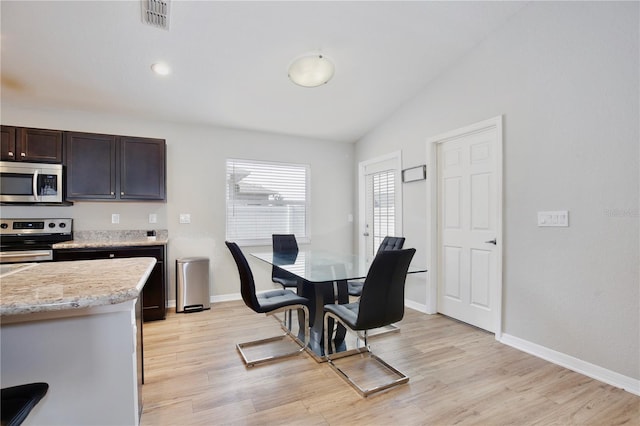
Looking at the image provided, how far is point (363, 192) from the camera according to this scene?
4906 mm

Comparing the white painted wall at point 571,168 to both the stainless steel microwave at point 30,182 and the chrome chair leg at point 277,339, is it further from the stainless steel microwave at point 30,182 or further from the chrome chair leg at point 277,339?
the stainless steel microwave at point 30,182

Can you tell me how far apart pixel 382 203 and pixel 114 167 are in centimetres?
339

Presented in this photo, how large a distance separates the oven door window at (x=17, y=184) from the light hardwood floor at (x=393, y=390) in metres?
1.95

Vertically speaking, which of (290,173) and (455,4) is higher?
(455,4)

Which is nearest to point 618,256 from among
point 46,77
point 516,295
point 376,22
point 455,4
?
point 516,295

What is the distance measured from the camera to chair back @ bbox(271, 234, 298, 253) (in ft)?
12.8

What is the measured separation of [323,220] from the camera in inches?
193

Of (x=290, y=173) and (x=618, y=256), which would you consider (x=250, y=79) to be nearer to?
(x=290, y=173)

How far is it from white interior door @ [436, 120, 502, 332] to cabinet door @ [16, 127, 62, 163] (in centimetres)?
415

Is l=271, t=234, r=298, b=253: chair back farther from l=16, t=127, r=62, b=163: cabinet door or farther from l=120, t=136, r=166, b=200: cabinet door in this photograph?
l=16, t=127, r=62, b=163: cabinet door

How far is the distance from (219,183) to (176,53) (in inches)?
68.2

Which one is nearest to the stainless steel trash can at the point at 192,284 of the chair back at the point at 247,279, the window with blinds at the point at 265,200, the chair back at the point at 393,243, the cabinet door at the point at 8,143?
the window with blinds at the point at 265,200

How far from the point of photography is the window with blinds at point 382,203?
4.35 metres

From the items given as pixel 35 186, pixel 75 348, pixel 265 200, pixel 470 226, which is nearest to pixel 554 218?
pixel 470 226
